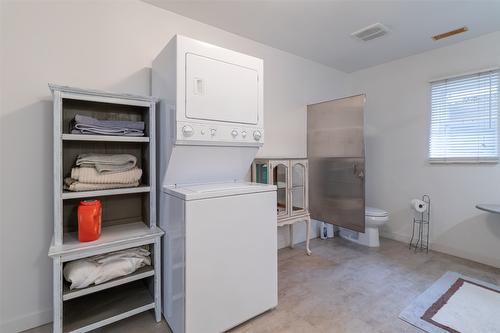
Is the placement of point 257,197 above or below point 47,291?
above

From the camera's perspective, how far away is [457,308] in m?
1.81

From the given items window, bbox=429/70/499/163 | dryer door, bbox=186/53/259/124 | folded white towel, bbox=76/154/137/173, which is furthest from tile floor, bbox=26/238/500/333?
dryer door, bbox=186/53/259/124

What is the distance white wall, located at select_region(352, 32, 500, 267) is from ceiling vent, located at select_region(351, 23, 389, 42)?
3.01 feet

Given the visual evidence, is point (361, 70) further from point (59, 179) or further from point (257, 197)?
point (59, 179)

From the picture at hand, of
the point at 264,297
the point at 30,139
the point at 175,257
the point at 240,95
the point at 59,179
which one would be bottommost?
the point at 264,297

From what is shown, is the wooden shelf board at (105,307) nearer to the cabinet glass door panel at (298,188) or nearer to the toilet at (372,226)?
the cabinet glass door panel at (298,188)

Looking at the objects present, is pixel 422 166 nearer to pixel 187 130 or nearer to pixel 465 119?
pixel 465 119

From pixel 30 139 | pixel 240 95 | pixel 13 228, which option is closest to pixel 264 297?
pixel 240 95

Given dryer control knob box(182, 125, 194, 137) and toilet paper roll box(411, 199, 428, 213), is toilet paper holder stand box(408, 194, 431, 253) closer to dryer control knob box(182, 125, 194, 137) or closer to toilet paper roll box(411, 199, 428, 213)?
toilet paper roll box(411, 199, 428, 213)

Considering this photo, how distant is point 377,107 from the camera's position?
3438 millimetres

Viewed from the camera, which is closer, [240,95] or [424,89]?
[240,95]

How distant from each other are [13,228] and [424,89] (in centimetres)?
→ 417

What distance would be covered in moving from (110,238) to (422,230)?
3404 mm

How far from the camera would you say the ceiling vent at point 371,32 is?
237 cm
